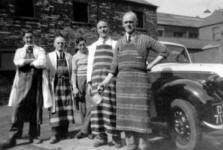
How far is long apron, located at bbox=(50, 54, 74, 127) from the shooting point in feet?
16.7

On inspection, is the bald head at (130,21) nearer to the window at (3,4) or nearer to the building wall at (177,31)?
the window at (3,4)

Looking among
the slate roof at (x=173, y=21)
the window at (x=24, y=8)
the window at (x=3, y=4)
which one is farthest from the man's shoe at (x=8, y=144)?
the slate roof at (x=173, y=21)

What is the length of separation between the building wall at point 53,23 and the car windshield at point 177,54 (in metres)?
9.63

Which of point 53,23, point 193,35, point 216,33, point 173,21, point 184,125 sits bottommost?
point 184,125

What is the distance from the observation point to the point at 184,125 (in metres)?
4.08

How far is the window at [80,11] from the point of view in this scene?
16453mm

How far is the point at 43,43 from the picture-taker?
47.8ft

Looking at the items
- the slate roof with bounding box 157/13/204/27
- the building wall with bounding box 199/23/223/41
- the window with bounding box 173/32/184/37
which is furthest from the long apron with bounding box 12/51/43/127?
the building wall with bounding box 199/23/223/41

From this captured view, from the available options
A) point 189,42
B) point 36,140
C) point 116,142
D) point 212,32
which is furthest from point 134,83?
point 212,32

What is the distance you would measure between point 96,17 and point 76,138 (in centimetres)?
1269

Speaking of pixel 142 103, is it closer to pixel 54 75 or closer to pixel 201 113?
pixel 201 113

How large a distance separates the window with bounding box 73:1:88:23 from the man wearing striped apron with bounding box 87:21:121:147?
12.3 meters

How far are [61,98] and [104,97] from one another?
3.49 ft

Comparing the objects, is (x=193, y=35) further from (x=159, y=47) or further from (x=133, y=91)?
(x=133, y=91)
